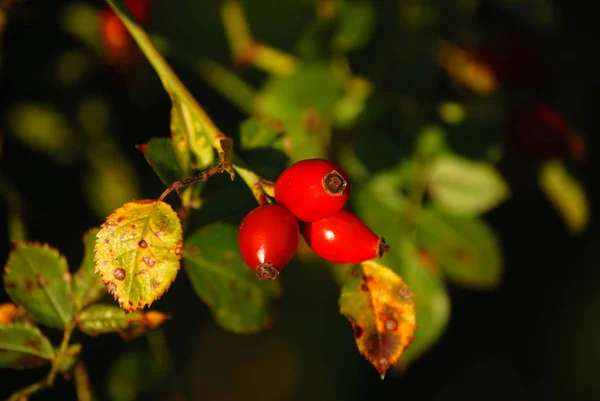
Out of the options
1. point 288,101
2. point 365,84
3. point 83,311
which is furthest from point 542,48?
point 83,311

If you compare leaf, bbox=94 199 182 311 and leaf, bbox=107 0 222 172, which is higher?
leaf, bbox=107 0 222 172

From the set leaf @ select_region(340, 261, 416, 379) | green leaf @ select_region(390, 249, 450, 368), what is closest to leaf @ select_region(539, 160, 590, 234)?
green leaf @ select_region(390, 249, 450, 368)

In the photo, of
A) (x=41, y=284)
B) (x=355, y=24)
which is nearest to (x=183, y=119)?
(x=41, y=284)

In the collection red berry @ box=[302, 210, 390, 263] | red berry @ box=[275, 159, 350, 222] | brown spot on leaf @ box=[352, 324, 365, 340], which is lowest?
brown spot on leaf @ box=[352, 324, 365, 340]

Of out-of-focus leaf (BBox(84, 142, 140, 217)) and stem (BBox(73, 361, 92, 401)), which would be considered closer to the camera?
stem (BBox(73, 361, 92, 401))

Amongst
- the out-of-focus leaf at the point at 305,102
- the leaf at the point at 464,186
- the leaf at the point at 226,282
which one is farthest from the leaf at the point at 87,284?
the leaf at the point at 464,186

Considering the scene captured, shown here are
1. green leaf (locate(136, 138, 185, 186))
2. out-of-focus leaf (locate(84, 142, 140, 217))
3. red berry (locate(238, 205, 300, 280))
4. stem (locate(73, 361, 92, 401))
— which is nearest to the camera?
red berry (locate(238, 205, 300, 280))

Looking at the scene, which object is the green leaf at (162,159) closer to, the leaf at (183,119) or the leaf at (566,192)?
the leaf at (183,119)

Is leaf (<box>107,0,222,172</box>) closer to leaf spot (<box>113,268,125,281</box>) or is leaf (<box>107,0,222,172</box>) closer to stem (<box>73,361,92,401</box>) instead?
leaf spot (<box>113,268,125,281</box>)

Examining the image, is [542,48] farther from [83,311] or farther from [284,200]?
[83,311]
